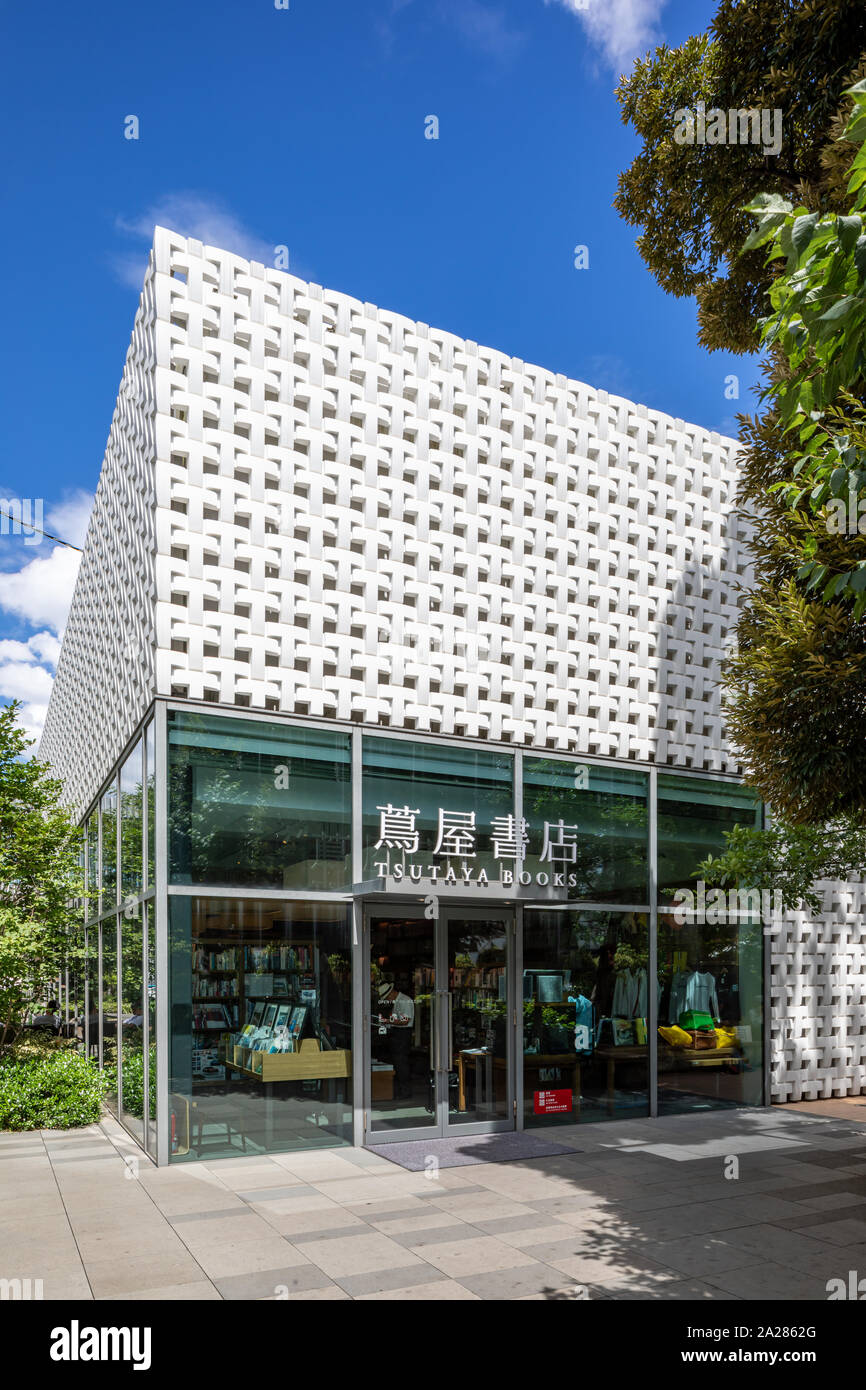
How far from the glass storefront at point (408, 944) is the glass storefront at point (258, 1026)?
20mm

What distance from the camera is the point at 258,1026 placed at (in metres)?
10.4

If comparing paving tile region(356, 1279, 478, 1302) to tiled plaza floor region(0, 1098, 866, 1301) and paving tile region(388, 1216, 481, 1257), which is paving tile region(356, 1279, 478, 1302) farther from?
paving tile region(388, 1216, 481, 1257)

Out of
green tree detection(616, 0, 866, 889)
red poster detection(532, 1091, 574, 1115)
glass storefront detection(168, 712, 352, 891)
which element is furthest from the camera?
red poster detection(532, 1091, 574, 1115)

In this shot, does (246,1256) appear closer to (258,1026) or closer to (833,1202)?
(258,1026)

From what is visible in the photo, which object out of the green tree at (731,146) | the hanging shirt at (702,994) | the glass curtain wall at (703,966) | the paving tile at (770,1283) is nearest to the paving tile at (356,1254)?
the paving tile at (770,1283)

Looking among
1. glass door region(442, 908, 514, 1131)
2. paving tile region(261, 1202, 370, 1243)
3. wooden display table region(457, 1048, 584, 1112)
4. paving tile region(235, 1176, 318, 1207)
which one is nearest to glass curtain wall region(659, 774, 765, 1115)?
wooden display table region(457, 1048, 584, 1112)

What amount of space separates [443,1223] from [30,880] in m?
10.0

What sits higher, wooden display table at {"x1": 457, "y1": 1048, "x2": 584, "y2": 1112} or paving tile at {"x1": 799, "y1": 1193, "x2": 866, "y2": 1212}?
wooden display table at {"x1": 457, "y1": 1048, "x2": 584, "y2": 1112}

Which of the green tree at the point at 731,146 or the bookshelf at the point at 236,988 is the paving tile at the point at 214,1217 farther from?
the green tree at the point at 731,146

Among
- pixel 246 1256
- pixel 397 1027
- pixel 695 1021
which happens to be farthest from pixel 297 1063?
pixel 695 1021

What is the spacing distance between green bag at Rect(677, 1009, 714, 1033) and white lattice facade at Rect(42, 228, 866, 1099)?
119cm

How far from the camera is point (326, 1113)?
1070 cm

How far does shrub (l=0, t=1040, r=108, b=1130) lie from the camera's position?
1167 cm

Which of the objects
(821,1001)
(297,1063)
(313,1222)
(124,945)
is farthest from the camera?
(821,1001)
